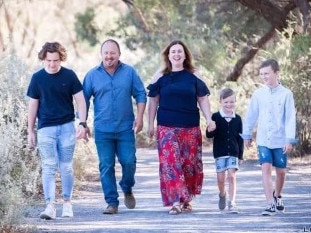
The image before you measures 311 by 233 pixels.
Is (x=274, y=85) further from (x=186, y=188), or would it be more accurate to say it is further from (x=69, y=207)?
(x=69, y=207)

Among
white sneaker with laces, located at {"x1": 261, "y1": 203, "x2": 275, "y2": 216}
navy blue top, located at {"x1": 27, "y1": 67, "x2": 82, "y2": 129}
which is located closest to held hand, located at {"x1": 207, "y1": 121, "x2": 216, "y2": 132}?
white sneaker with laces, located at {"x1": 261, "y1": 203, "x2": 275, "y2": 216}

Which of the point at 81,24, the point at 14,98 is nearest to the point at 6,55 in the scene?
the point at 14,98

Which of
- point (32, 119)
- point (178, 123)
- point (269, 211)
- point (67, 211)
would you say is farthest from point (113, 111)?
point (269, 211)

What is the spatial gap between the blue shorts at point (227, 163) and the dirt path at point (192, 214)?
0.51 meters

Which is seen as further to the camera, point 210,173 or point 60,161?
point 210,173

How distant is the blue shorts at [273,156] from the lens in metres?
11.2

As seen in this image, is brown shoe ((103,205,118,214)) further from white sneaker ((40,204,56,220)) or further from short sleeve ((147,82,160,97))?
short sleeve ((147,82,160,97))

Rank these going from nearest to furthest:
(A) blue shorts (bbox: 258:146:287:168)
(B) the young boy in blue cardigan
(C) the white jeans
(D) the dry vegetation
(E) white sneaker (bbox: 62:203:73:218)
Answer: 1. (D) the dry vegetation
2. (C) the white jeans
3. (E) white sneaker (bbox: 62:203:73:218)
4. (A) blue shorts (bbox: 258:146:287:168)
5. (B) the young boy in blue cardigan

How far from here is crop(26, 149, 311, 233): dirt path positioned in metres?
10.0

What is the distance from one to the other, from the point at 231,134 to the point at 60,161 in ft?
6.71

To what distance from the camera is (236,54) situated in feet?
80.6

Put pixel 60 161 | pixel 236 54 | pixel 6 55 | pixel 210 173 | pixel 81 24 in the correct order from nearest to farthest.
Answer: pixel 60 161, pixel 6 55, pixel 210 173, pixel 236 54, pixel 81 24

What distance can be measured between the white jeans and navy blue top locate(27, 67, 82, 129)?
0.29ft

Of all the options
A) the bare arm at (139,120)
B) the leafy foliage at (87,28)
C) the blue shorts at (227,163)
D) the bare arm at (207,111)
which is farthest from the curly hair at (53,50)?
the leafy foliage at (87,28)
